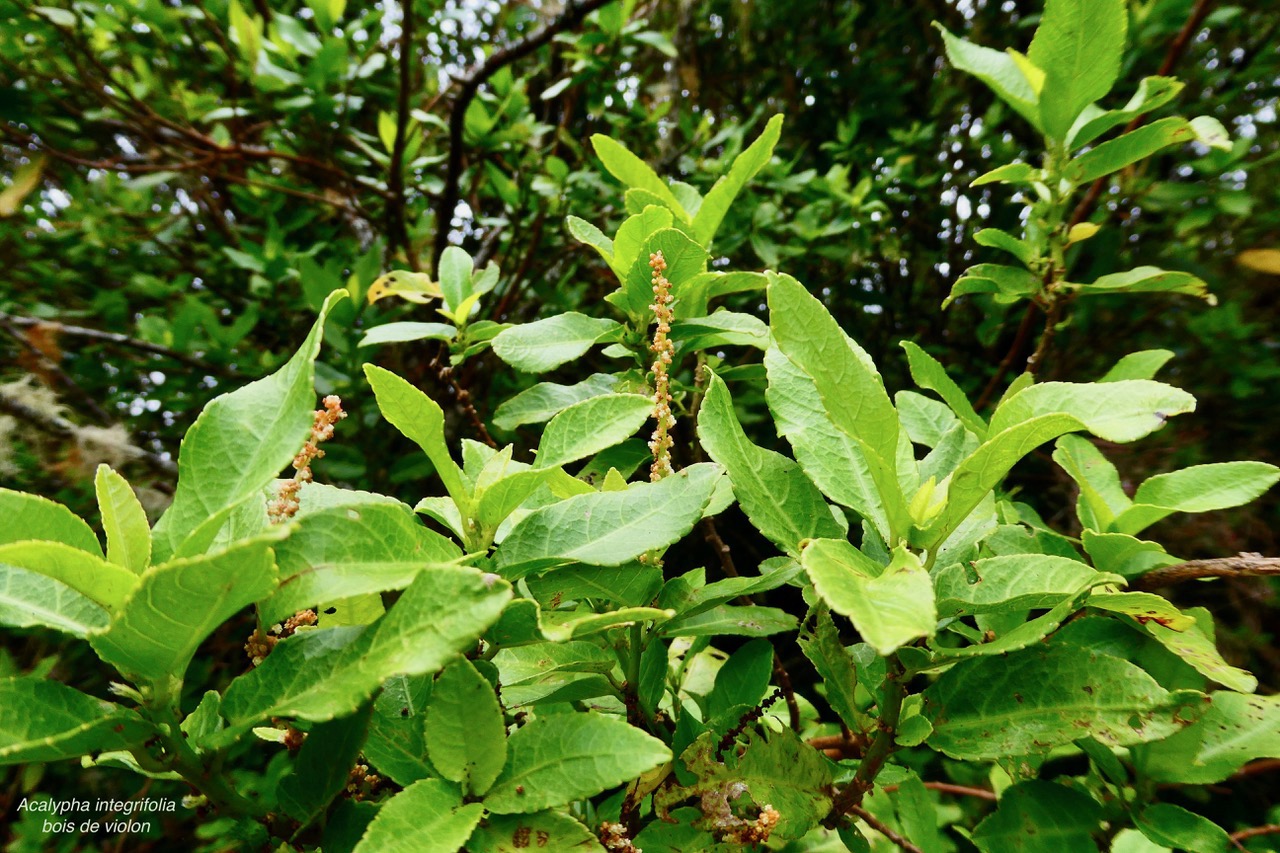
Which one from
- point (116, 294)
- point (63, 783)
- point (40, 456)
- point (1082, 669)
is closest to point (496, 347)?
point (1082, 669)

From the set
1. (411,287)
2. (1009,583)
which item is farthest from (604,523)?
(411,287)

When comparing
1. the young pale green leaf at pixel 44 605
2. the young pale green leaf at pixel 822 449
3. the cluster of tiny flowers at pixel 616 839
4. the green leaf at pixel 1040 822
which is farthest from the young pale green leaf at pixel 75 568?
the green leaf at pixel 1040 822

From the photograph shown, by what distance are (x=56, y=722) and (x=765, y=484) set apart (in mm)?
561

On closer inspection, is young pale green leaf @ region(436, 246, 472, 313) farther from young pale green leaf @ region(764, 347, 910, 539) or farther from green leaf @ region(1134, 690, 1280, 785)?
A: green leaf @ region(1134, 690, 1280, 785)

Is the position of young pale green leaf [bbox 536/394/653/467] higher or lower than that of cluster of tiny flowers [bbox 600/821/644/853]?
higher

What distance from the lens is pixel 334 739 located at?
0.54 m

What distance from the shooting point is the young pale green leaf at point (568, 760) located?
1.59ft

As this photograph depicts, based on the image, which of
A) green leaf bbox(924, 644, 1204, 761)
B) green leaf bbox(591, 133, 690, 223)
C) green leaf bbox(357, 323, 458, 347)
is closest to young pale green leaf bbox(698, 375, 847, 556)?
green leaf bbox(924, 644, 1204, 761)

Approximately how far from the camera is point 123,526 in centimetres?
54

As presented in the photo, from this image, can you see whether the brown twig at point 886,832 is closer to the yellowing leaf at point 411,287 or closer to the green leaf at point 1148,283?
the green leaf at point 1148,283

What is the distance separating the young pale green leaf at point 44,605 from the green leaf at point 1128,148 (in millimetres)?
1180

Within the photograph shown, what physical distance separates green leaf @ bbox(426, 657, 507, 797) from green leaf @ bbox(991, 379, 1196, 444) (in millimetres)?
470

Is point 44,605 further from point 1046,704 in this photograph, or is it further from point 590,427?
point 1046,704

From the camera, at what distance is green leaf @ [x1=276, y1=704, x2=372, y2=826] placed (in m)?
0.53
